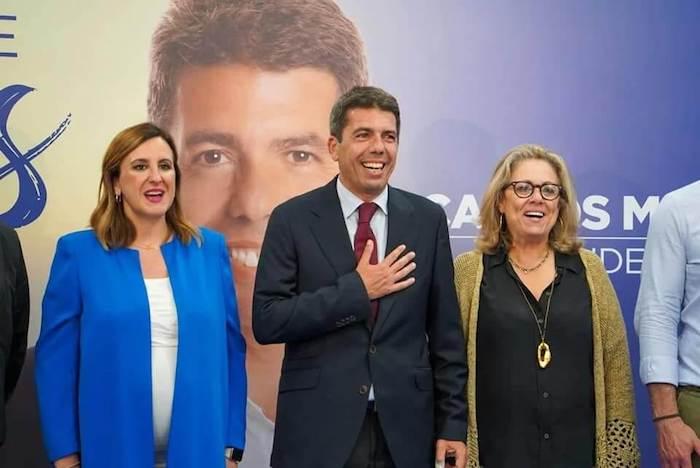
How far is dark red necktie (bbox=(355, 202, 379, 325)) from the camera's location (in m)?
2.54

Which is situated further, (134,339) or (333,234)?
(333,234)


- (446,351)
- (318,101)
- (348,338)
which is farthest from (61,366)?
(318,101)

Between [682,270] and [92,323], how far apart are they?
1.82 m

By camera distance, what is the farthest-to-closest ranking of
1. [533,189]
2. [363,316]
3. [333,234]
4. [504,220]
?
1. [504,220]
2. [533,189]
3. [333,234]
4. [363,316]

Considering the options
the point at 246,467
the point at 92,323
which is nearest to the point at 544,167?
the point at 92,323

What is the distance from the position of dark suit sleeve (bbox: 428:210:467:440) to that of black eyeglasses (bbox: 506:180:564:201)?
13.3 inches

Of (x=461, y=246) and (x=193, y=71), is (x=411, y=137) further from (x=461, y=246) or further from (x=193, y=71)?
(x=193, y=71)

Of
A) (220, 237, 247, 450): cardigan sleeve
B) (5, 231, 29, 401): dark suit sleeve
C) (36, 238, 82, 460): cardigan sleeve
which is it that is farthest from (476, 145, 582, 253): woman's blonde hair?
(5, 231, 29, 401): dark suit sleeve

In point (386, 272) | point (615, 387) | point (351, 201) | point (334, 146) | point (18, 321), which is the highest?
point (334, 146)

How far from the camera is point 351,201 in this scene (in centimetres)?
263

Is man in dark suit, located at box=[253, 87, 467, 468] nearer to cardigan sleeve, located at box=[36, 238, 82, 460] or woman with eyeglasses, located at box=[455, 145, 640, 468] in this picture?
woman with eyeglasses, located at box=[455, 145, 640, 468]

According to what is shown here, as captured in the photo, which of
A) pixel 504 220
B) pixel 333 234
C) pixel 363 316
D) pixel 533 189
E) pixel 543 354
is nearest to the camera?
pixel 363 316

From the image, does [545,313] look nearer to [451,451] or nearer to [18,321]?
[451,451]
